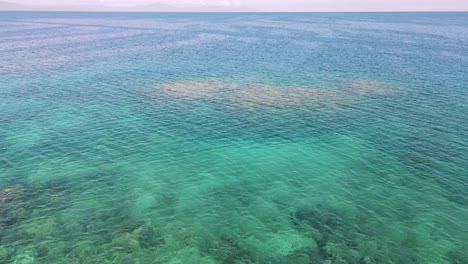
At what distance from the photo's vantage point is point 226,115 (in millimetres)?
69625

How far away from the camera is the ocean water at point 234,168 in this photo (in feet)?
116

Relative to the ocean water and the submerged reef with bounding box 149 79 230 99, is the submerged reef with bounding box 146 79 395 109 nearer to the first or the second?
the submerged reef with bounding box 149 79 230 99

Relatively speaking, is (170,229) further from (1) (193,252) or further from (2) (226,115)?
(2) (226,115)

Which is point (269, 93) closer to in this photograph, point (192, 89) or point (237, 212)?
point (192, 89)

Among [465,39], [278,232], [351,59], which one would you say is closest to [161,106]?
[278,232]

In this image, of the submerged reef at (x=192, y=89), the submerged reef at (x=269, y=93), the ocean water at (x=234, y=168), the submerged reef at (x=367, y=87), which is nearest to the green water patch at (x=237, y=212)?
the ocean water at (x=234, y=168)

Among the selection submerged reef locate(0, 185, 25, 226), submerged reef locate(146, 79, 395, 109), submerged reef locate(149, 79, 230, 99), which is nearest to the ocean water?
submerged reef locate(0, 185, 25, 226)

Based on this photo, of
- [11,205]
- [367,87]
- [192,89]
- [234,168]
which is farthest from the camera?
[367,87]

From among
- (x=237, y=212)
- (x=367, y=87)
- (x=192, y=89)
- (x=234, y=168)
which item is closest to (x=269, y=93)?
(x=192, y=89)

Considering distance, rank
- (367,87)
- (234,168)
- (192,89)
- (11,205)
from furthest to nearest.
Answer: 1. (367,87)
2. (192,89)
3. (234,168)
4. (11,205)

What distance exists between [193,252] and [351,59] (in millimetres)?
112913

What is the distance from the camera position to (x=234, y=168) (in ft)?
166

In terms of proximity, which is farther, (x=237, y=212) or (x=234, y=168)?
(x=234, y=168)

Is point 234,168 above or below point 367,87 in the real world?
below
